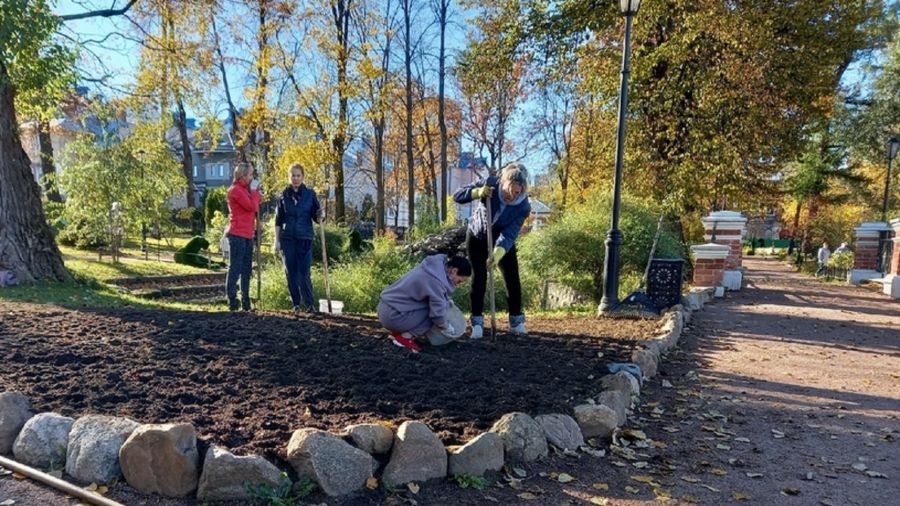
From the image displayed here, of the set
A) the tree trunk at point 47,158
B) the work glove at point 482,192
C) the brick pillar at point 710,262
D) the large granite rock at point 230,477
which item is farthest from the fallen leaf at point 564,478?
the tree trunk at point 47,158

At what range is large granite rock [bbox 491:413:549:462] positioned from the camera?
282 cm

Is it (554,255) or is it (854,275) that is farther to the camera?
(854,275)

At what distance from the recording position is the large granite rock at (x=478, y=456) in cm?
263

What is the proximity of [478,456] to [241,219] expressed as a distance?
4522 mm

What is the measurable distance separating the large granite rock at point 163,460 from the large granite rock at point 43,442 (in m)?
0.48

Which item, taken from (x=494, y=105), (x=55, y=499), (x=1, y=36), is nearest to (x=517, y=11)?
(x=1, y=36)

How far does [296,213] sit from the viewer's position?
6090 millimetres

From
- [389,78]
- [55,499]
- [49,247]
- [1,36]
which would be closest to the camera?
[55,499]

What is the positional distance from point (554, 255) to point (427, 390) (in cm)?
669

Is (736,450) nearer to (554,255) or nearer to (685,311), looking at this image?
(685,311)

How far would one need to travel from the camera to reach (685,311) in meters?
7.43

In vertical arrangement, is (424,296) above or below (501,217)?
below

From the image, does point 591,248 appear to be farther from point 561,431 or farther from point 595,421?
point 561,431

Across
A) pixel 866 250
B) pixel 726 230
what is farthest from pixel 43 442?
pixel 866 250
